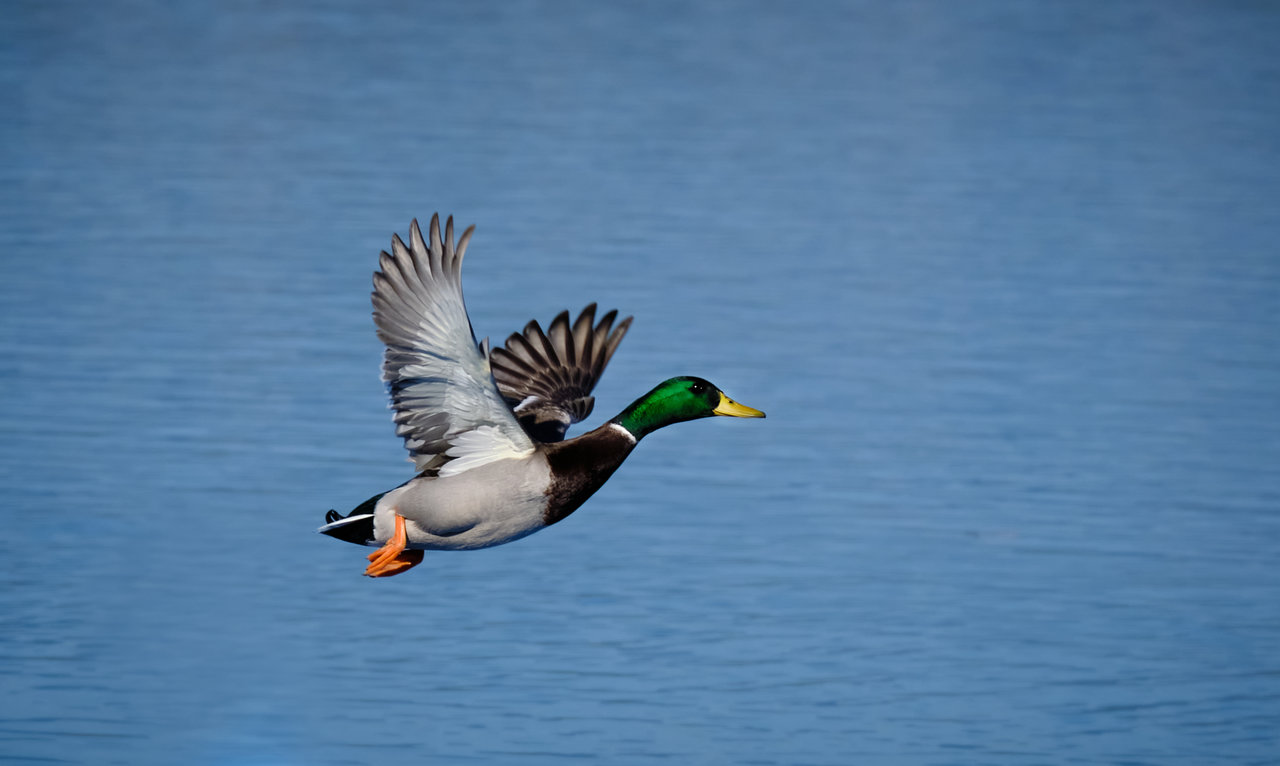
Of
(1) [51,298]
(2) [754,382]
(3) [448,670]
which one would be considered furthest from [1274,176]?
(3) [448,670]

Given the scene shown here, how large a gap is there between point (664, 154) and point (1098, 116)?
4.96 metres

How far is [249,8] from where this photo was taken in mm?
Result: 20281

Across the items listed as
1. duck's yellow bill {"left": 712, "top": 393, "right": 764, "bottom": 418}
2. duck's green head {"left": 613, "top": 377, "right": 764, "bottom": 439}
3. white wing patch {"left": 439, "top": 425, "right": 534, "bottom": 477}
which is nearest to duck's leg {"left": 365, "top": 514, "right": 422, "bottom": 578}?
white wing patch {"left": 439, "top": 425, "right": 534, "bottom": 477}

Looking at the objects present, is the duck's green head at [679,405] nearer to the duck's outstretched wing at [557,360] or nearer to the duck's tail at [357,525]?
the duck's outstretched wing at [557,360]

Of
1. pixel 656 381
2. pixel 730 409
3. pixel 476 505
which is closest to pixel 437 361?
pixel 476 505

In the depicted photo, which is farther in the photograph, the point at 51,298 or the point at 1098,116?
the point at 1098,116

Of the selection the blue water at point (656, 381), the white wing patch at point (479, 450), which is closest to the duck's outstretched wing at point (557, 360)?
the blue water at point (656, 381)

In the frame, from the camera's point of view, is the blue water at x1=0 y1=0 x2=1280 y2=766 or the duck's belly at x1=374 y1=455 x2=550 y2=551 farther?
the blue water at x1=0 y1=0 x2=1280 y2=766

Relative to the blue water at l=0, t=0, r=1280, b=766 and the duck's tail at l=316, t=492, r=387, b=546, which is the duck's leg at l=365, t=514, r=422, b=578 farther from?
the blue water at l=0, t=0, r=1280, b=766

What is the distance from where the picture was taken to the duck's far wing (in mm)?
5578

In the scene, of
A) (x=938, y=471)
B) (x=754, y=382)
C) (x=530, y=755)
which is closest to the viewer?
(x=530, y=755)

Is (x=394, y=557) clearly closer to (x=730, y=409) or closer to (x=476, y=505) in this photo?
(x=476, y=505)

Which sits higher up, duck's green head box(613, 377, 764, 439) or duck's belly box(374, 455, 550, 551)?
duck's green head box(613, 377, 764, 439)

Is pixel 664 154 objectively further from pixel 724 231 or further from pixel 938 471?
pixel 938 471
